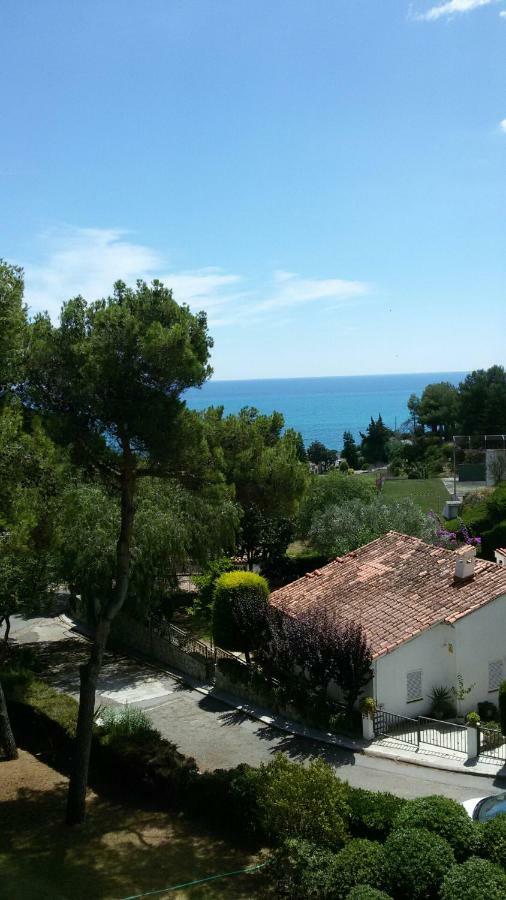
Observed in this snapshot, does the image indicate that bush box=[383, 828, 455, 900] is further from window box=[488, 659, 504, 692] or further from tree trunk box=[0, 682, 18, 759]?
window box=[488, 659, 504, 692]

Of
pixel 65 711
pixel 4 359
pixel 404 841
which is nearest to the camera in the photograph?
pixel 404 841

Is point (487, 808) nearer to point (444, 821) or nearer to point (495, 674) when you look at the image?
point (444, 821)

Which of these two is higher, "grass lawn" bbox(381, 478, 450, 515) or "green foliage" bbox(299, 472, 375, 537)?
"green foliage" bbox(299, 472, 375, 537)

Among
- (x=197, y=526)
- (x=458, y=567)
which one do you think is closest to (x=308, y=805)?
(x=458, y=567)

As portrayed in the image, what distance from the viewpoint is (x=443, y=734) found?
19.6 meters

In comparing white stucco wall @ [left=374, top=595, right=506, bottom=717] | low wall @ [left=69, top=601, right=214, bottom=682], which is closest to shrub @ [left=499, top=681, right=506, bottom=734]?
white stucco wall @ [left=374, top=595, right=506, bottom=717]

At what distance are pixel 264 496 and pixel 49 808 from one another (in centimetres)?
1960

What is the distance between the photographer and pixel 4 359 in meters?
14.2

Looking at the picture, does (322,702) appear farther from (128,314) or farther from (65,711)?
(128,314)

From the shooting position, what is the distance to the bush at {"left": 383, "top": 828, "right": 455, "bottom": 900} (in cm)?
1020

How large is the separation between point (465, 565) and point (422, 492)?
157 ft

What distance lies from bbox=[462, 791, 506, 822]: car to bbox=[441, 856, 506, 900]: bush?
276 cm

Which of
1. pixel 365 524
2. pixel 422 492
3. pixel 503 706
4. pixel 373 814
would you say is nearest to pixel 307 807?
pixel 373 814

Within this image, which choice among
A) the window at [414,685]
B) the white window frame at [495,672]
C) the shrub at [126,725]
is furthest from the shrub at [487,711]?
the shrub at [126,725]
